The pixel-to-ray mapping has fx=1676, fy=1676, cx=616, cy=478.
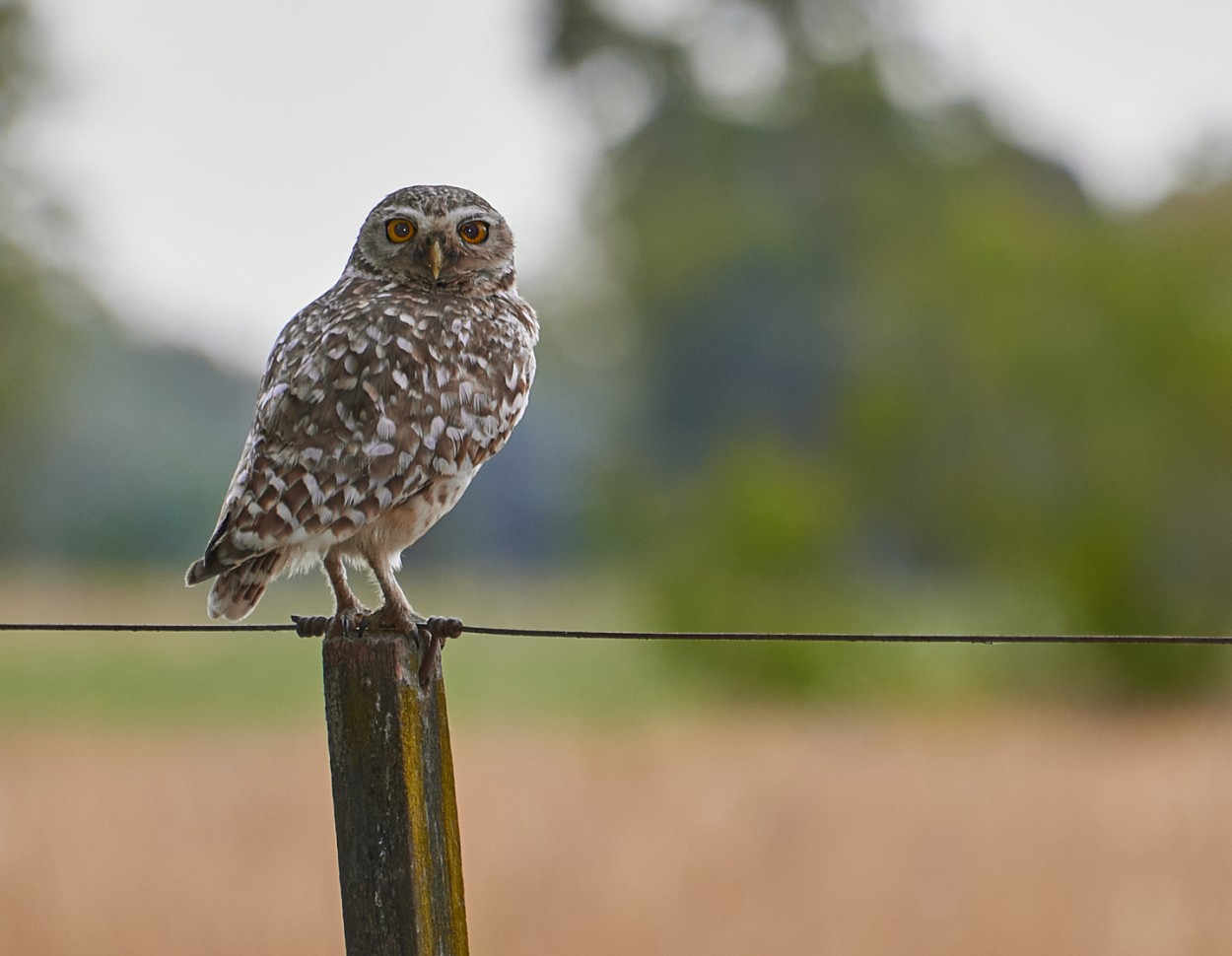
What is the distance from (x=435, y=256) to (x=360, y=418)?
0.79 meters

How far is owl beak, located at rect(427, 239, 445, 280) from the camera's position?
15.3 feet

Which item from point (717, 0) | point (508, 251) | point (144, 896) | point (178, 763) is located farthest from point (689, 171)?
point (508, 251)

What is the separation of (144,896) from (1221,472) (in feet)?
50.7

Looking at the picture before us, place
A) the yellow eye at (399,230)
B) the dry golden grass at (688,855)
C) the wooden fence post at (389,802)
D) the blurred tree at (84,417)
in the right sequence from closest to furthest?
the wooden fence post at (389,802)
the yellow eye at (399,230)
the dry golden grass at (688,855)
the blurred tree at (84,417)

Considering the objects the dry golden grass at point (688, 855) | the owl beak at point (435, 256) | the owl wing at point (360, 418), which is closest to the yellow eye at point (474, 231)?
the owl beak at point (435, 256)

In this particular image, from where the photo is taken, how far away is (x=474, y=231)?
4.81 m

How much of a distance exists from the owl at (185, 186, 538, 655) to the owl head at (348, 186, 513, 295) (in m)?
0.06

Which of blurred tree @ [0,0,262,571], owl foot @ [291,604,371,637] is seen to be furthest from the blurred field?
blurred tree @ [0,0,262,571]

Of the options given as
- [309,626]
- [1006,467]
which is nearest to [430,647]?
[309,626]

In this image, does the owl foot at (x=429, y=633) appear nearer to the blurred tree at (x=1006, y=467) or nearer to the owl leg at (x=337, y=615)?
the owl leg at (x=337, y=615)

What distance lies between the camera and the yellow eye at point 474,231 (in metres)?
4.79

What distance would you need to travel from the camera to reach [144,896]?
29.3 feet

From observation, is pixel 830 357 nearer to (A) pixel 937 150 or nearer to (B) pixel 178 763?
(A) pixel 937 150

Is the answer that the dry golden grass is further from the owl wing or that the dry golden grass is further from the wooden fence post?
the wooden fence post
